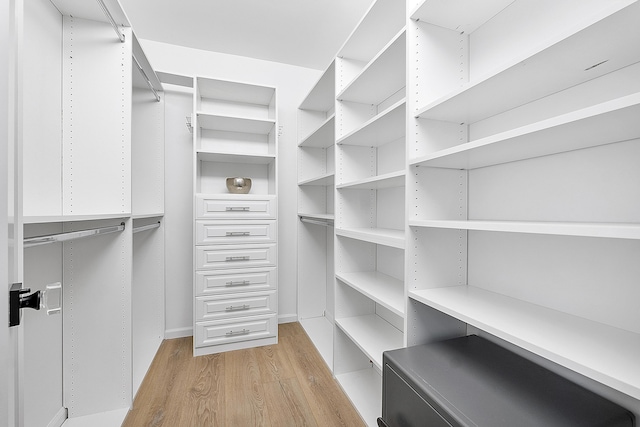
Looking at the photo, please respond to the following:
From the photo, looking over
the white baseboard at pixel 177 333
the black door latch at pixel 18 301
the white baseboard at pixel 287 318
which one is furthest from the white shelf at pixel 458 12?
the white baseboard at pixel 177 333

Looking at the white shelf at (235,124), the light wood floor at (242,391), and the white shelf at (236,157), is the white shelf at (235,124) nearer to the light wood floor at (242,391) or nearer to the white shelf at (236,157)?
the white shelf at (236,157)

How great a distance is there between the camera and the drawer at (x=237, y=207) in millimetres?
2178

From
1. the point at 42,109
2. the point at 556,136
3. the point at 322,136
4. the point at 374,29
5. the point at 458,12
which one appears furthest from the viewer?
the point at 322,136

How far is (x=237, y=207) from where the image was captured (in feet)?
7.40

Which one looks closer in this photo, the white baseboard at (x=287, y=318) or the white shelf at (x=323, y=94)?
the white shelf at (x=323, y=94)

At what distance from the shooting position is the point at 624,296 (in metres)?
0.81

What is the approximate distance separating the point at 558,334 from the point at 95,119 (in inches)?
83.6

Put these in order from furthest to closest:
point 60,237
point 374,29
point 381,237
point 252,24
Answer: point 252,24, point 374,29, point 381,237, point 60,237

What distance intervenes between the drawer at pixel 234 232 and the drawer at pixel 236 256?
47 mm

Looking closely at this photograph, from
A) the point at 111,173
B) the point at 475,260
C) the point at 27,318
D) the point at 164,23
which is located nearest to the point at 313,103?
the point at 164,23

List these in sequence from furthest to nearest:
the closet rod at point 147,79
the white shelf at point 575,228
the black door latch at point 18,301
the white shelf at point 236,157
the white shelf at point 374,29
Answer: the white shelf at point 236,157
the closet rod at point 147,79
the white shelf at point 374,29
the black door latch at point 18,301
the white shelf at point 575,228

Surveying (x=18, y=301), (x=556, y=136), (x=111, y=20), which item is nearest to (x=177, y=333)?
(x=18, y=301)

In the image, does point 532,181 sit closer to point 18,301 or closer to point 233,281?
point 18,301

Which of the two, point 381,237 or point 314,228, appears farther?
point 314,228
